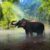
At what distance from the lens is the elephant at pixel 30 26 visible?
1.52m

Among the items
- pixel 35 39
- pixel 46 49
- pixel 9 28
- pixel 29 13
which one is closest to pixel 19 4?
pixel 29 13

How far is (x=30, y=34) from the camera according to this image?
1.53m

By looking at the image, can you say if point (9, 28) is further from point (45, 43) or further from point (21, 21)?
point (45, 43)

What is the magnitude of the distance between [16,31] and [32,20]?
169 mm

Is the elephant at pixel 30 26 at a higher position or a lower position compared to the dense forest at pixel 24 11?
lower

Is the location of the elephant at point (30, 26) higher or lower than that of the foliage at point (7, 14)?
lower

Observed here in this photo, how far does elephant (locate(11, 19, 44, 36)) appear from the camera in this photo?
1523mm

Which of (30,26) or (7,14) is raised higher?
(7,14)

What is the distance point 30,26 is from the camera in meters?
1.54

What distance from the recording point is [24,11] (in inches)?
59.8

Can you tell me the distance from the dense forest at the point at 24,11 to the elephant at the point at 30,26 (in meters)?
0.04

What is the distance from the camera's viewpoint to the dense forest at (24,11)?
151 cm

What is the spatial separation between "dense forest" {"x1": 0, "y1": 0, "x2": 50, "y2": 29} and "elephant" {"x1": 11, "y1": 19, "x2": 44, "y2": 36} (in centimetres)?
4

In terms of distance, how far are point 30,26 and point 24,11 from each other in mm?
143
